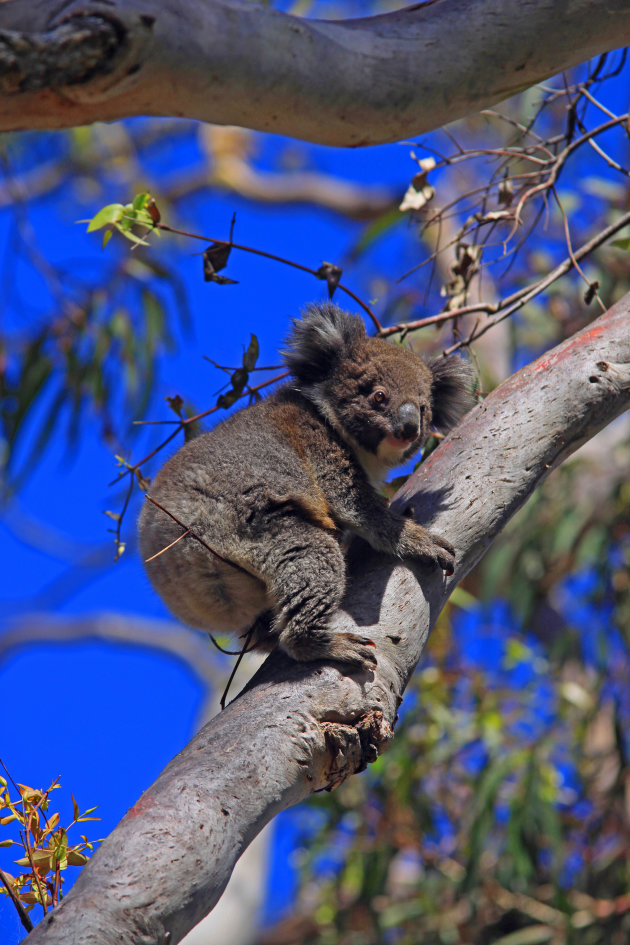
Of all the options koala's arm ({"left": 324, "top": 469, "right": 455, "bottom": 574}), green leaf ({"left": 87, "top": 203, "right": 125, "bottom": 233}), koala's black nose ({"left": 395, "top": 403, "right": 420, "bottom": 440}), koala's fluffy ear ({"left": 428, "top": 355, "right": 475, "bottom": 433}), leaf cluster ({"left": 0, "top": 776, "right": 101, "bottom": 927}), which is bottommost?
leaf cluster ({"left": 0, "top": 776, "right": 101, "bottom": 927})

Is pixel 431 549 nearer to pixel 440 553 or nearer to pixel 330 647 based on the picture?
pixel 440 553

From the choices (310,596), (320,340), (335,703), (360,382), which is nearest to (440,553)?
(310,596)

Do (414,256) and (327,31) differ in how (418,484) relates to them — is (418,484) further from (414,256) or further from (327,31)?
(414,256)

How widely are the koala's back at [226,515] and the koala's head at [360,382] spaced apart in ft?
0.61

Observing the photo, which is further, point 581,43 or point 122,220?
point 122,220

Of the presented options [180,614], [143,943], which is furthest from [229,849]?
[180,614]

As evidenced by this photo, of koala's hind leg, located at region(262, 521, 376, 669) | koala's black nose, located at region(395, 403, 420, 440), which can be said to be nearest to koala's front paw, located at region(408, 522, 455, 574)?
koala's hind leg, located at region(262, 521, 376, 669)

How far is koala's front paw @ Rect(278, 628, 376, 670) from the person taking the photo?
1847 millimetres

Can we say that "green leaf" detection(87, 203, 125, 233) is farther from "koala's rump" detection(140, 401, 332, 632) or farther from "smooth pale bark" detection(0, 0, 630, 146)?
"koala's rump" detection(140, 401, 332, 632)

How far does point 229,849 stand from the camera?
1.50 meters

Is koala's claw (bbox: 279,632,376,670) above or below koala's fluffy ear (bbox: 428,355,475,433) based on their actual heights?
below

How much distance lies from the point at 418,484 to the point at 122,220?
97 centimetres

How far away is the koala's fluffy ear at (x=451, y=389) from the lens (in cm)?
273

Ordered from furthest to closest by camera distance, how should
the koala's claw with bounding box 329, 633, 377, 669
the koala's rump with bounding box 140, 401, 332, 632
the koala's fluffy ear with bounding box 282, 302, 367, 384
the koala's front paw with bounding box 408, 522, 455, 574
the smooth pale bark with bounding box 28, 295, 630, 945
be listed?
1. the koala's fluffy ear with bounding box 282, 302, 367, 384
2. the koala's rump with bounding box 140, 401, 332, 632
3. the koala's front paw with bounding box 408, 522, 455, 574
4. the koala's claw with bounding box 329, 633, 377, 669
5. the smooth pale bark with bounding box 28, 295, 630, 945
